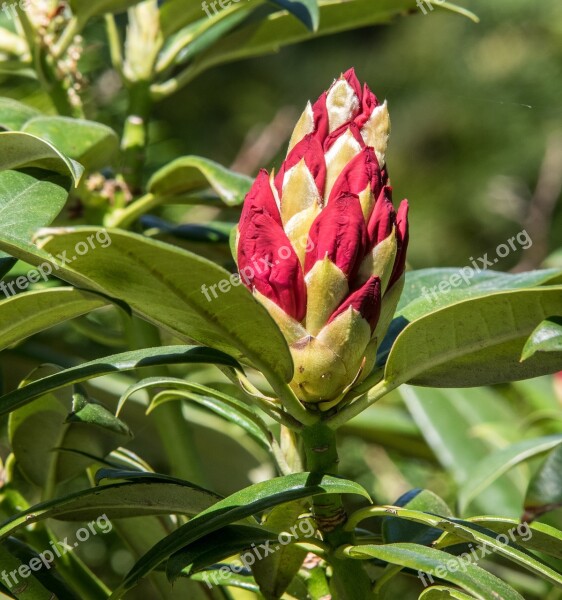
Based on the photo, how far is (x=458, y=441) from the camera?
1.49 meters

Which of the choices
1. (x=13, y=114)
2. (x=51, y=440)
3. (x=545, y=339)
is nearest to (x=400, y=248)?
(x=545, y=339)

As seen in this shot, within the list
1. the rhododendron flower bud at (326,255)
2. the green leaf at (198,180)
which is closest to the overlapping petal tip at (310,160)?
the rhododendron flower bud at (326,255)

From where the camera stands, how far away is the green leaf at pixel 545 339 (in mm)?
574

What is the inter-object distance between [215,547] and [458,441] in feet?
2.98

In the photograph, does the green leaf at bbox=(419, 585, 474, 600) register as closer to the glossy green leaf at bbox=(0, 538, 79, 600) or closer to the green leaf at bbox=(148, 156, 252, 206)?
the glossy green leaf at bbox=(0, 538, 79, 600)

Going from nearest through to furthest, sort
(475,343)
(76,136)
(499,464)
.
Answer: (475,343), (76,136), (499,464)

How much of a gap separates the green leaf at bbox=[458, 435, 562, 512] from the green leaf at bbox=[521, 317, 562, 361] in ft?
2.01

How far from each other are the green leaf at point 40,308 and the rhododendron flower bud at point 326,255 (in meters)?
0.13

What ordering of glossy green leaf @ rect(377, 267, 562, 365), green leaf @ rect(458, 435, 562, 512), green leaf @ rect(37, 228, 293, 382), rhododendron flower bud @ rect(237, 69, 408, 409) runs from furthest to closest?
green leaf @ rect(458, 435, 562, 512) → glossy green leaf @ rect(377, 267, 562, 365) → rhododendron flower bud @ rect(237, 69, 408, 409) → green leaf @ rect(37, 228, 293, 382)

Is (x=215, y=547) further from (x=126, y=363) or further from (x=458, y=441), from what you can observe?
(x=458, y=441)

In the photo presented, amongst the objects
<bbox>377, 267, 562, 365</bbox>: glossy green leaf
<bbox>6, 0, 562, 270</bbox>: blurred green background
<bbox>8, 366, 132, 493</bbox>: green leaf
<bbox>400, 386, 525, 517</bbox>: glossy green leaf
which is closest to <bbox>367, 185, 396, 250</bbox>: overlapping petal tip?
<bbox>377, 267, 562, 365</bbox>: glossy green leaf

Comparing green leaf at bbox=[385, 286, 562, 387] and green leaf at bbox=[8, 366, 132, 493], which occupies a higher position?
green leaf at bbox=[385, 286, 562, 387]

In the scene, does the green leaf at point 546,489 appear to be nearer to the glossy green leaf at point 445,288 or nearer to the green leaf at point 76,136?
the glossy green leaf at point 445,288

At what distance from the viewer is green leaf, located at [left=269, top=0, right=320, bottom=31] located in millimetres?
997
